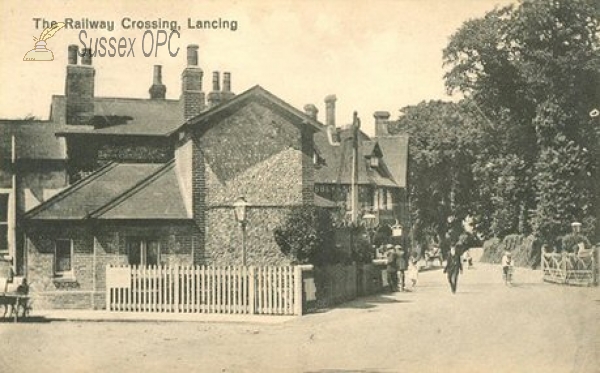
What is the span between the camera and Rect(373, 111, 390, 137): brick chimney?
67.6 metres

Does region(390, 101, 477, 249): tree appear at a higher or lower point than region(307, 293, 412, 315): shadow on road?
higher

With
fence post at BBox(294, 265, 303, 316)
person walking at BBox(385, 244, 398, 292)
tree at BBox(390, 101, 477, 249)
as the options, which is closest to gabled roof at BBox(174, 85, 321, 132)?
fence post at BBox(294, 265, 303, 316)

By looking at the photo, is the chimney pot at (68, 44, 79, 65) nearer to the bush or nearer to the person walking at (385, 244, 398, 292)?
the bush

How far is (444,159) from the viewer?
64.8 m

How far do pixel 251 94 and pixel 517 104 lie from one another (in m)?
22.1

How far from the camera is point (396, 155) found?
63594 millimetres

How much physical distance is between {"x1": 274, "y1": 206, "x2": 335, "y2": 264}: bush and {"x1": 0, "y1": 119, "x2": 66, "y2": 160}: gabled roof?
11.9 m

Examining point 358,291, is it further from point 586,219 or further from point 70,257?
point 586,219

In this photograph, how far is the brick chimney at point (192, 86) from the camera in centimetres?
2669

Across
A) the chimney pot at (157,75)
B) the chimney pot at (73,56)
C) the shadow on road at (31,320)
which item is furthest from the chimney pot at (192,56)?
the shadow on road at (31,320)

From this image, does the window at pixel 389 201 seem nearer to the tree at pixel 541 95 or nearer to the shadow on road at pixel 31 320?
the tree at pixel 541 95

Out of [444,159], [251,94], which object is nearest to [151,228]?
[251,94]

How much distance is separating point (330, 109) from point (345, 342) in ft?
162

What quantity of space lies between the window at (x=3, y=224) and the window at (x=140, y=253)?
7631 millimetres
